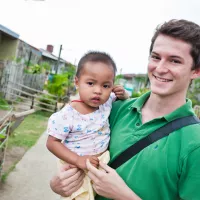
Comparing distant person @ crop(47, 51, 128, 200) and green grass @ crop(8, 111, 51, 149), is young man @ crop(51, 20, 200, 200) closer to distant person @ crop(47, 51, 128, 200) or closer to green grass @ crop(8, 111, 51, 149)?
distant person @ crop(47, 51, 128, 200)

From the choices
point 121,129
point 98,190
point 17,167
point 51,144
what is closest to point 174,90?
point 121,129

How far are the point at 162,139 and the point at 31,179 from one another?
3844mm

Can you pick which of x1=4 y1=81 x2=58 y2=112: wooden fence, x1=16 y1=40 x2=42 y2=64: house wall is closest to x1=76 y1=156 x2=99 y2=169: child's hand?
x1=4 y1=81 x2=58 y2=112: wooden fence

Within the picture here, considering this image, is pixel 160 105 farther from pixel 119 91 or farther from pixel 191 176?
pixel 191 176

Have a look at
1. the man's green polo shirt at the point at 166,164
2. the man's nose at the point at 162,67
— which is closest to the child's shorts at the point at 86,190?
the man's green polo shirt at the point at 166,164

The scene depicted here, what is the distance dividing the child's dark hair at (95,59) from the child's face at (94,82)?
32 mm

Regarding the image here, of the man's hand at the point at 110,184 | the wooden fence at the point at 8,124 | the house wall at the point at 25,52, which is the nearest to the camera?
the man's hand at the point at 110,184

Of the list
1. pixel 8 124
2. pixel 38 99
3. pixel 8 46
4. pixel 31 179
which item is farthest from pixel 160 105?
pixel 8 46

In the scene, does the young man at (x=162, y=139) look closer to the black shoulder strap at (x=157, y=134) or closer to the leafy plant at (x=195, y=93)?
the black shoulder strap at (x=157, y=134)

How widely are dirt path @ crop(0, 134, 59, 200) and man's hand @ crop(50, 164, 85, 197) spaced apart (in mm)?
2665

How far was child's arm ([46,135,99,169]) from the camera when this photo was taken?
1.80 meters

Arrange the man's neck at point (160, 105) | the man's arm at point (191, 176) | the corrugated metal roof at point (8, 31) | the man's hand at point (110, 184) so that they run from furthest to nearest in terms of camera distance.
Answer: the corrugated metal roof at point (8, 31), the man's neck at point (160, 105), the man's hand at point (110, 184), the man's arm at point (191, 176)

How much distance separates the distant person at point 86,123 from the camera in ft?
6.03

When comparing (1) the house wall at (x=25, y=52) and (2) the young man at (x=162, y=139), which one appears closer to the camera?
(2) the young man at (x=162, y=139)
